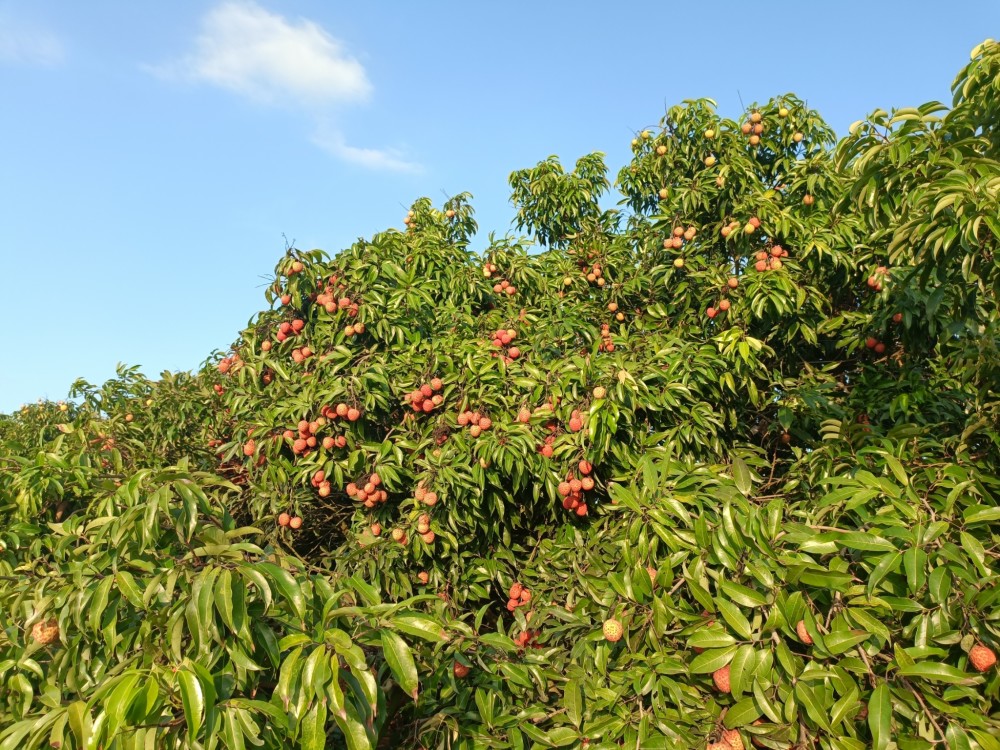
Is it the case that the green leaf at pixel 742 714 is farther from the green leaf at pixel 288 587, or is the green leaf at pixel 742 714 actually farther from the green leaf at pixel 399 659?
the green leaf at pixel 288 587

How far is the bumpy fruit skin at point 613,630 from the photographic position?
2297 millimetres

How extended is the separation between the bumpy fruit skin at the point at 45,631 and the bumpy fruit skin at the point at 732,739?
207 cm

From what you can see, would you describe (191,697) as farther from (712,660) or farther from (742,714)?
(742,714)

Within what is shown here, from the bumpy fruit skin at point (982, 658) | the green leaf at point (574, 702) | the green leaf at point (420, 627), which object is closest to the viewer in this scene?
the green leaf at point (420, 627)

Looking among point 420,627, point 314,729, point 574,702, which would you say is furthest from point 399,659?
point 574,702

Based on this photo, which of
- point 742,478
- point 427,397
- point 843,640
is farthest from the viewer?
point 427,397

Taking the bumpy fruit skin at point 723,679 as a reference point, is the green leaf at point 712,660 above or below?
above

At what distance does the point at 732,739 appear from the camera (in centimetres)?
195

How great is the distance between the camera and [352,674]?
156cm

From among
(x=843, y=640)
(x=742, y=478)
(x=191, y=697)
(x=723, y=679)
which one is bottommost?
(x=723, y=679)

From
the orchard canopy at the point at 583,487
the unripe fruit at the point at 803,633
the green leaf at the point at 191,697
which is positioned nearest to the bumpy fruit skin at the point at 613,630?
the orchard canopy at the point at 583,487

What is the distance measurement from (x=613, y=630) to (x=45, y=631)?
1.83 m

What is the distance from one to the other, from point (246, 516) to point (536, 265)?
311cm

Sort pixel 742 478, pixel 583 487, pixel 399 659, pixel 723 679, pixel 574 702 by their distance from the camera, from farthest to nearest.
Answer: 1. pixel 583 487
2. pixel 742 478
3. pixel 574 702
4. pixel 723 679
5. pixel 399 659
